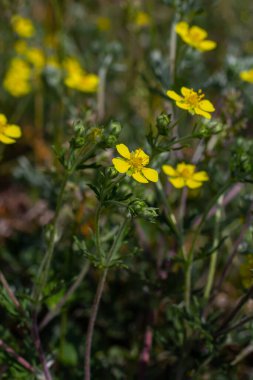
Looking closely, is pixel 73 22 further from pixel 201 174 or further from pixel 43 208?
pixel 201 174

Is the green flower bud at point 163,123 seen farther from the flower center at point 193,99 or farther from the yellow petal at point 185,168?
the yellow petal at point 185,168

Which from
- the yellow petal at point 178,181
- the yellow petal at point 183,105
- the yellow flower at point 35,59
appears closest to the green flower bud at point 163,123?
the yellow petal at point 183,105

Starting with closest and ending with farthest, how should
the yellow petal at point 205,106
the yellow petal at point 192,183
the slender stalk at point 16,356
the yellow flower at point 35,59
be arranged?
the yellow petal at point 205,106, the slender stalk at point 16,356, the yellow petal at point 192,183, the yellow flower at point 35,59

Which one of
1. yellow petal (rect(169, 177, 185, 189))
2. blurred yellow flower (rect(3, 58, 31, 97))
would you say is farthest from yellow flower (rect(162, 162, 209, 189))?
blurred yellow flower (rect(3, 58, 31, 97))

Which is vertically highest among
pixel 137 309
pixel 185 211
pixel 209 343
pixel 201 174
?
pixel 201 174

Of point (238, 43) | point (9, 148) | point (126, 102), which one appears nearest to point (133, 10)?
point (126, 102)

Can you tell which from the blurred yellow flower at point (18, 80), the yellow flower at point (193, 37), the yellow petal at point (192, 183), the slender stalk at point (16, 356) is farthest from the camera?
the blurred yellow flower at point (18, 80)

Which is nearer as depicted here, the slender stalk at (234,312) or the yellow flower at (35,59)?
the slender stalk at (234,312)
